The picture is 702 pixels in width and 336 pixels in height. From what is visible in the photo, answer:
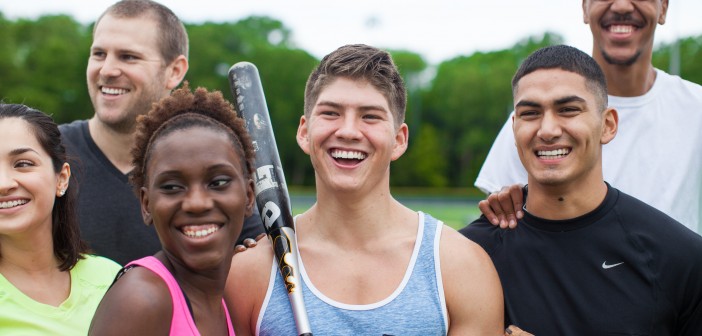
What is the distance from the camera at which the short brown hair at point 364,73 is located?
13.8ft

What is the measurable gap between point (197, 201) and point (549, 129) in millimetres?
1918

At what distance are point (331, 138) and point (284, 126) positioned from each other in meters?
62.4

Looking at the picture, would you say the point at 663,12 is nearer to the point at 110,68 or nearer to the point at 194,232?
the point at 194,232

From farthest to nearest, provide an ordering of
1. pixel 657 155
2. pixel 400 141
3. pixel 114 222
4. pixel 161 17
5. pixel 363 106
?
pixel 161 17
pixel 114 222
pixel 657 155
pixel 400 141
pixel 363 106

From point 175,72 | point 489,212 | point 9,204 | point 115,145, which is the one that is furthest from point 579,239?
point 175,72

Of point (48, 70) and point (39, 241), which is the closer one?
Result: point (39, 241)

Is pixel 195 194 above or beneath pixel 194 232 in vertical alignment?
above

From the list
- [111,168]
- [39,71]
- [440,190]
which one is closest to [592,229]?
[111,168]

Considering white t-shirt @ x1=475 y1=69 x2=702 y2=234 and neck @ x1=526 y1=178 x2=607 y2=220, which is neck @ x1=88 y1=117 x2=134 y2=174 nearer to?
white t-shirt @ x1=475 y1=69 x2=702 y2=234

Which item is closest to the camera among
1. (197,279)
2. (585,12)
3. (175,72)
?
(197,279)

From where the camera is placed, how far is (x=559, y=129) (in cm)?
419

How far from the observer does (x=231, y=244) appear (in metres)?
3.65

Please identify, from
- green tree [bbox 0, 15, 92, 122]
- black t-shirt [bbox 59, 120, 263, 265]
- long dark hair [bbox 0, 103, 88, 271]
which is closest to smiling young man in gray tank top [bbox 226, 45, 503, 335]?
long dark hair [bbox 0, 103, 88, 271]

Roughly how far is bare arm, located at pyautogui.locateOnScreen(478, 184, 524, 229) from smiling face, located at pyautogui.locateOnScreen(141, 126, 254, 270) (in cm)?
157
